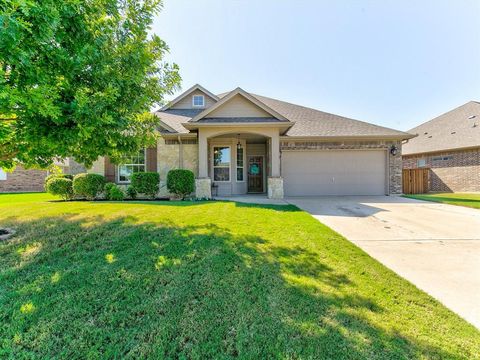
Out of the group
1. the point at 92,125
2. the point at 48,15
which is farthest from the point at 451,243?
the point at 48,15

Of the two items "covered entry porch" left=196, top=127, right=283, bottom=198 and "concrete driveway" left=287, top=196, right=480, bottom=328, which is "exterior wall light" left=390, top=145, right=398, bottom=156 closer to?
"concrete driveway" left=287, top=196, right=480, bottom=328

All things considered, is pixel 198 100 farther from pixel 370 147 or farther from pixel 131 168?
pixel 370 147

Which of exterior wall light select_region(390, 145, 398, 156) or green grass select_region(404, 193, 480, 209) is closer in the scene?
green grass select_region(404, 193, 480, 209)

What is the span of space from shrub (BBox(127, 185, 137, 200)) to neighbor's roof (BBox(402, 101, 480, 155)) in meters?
20.6

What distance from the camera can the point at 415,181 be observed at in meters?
15.7

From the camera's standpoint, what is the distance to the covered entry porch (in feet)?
35.3

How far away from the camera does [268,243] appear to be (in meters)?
4.46

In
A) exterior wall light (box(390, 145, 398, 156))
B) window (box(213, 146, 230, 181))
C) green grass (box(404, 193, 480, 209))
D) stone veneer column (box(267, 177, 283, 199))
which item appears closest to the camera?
green grass (box(404, 193, 480, 209))

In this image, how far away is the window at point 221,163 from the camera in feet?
40.8

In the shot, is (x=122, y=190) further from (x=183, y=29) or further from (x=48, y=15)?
(x=48, y=15)

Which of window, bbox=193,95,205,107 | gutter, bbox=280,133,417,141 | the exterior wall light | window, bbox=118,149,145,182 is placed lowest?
window, bbox=118,149,145,182

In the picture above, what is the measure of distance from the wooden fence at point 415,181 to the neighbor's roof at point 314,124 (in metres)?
5.08

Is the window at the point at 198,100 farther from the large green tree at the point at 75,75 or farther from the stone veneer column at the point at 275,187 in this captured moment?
the large green tree at the point at 75,75

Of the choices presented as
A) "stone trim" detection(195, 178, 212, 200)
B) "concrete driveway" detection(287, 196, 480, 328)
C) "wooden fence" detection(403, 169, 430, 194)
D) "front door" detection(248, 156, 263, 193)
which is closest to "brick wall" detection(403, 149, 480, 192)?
"wooden fence" detection(403, 169, 430, 194)
